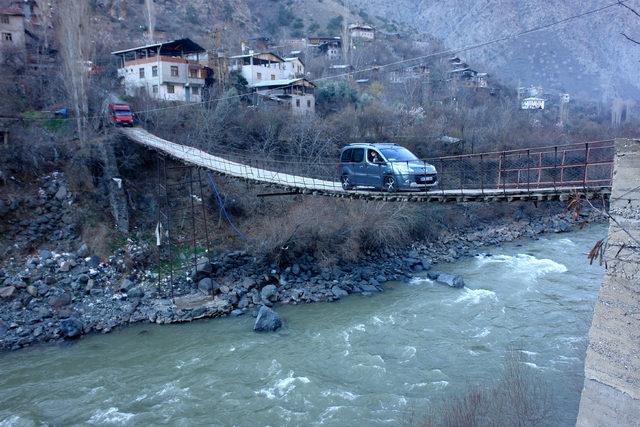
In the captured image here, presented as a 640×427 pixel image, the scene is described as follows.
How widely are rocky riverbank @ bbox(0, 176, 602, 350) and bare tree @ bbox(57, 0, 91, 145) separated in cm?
233

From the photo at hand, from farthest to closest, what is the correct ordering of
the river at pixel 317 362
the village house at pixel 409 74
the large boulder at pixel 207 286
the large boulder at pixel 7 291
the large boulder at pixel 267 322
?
the village house at pixel 409 74
the large boulder at pixel 207 286
the large boulder at pixel 7 291
the large boulder at pixel 267 322
the river at pixel 317 362

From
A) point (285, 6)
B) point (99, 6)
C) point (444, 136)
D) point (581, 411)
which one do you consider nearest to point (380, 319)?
point (581, 411)

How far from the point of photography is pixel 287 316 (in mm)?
11148

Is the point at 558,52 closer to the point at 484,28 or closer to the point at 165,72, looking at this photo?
the point at 484,28

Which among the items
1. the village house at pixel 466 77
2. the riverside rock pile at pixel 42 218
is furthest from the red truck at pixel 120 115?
the village house at pixel 466 77

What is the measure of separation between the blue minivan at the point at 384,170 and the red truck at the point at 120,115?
9.81 meters

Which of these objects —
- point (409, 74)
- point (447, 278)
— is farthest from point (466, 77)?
point (447, 278)

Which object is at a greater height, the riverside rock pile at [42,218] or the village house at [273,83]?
the village house at [273,83]

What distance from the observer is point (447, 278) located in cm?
1296

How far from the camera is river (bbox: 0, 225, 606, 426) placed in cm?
739

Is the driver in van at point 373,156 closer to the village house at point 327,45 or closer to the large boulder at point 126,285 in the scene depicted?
the large boulder at point 126,285

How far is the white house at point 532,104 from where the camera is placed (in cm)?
3856

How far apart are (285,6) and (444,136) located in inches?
1388

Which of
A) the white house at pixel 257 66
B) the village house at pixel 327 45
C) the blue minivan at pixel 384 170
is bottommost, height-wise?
Answer: the blue minivan at pixel 384 170
